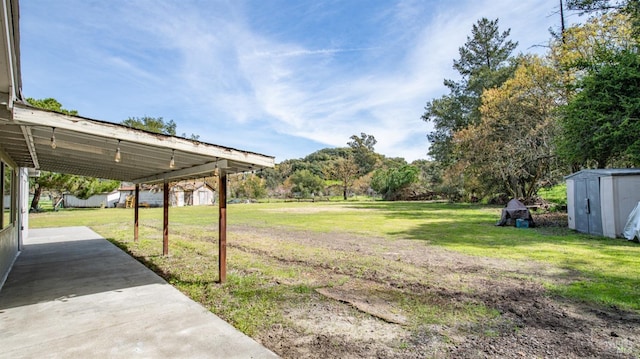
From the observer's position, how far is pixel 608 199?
923 centimetres

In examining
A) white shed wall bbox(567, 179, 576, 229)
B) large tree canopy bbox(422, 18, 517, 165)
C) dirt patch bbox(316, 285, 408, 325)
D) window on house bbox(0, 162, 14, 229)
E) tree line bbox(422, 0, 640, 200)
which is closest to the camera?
dirt patch bbox(316, 285, 408, 325)

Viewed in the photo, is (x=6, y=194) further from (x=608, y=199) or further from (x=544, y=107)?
(x=544, y=107)

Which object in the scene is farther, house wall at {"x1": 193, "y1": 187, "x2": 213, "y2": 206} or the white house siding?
house wall at {"x1": 193, "y1": 187, "x2": 213, "y2": 206}

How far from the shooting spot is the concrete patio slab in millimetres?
2854

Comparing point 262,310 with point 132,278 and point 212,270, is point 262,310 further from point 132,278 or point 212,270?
point 132,278

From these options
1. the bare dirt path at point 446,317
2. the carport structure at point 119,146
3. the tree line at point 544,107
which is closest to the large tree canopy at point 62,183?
the carport structure at point 119,146

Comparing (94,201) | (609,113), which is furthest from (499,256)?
(94,201)

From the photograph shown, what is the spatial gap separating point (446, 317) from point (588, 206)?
9.64 meters

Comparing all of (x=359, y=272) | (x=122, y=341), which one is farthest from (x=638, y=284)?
(x=122, y=341)

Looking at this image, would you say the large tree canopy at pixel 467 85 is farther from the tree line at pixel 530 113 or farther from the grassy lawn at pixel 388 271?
the grassy lawn at pixel 388 271

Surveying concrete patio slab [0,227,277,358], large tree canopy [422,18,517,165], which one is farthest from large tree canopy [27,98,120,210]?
large tree canopy [422,18,517,165]

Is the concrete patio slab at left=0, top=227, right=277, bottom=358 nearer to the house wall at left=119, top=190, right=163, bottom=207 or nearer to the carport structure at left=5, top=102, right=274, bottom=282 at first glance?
the carport structure at left=5, top=102, right=274, bottom=282

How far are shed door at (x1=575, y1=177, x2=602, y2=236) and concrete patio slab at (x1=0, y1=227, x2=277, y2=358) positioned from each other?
36.9 ft

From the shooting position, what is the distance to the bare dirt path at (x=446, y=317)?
287 centimetres
